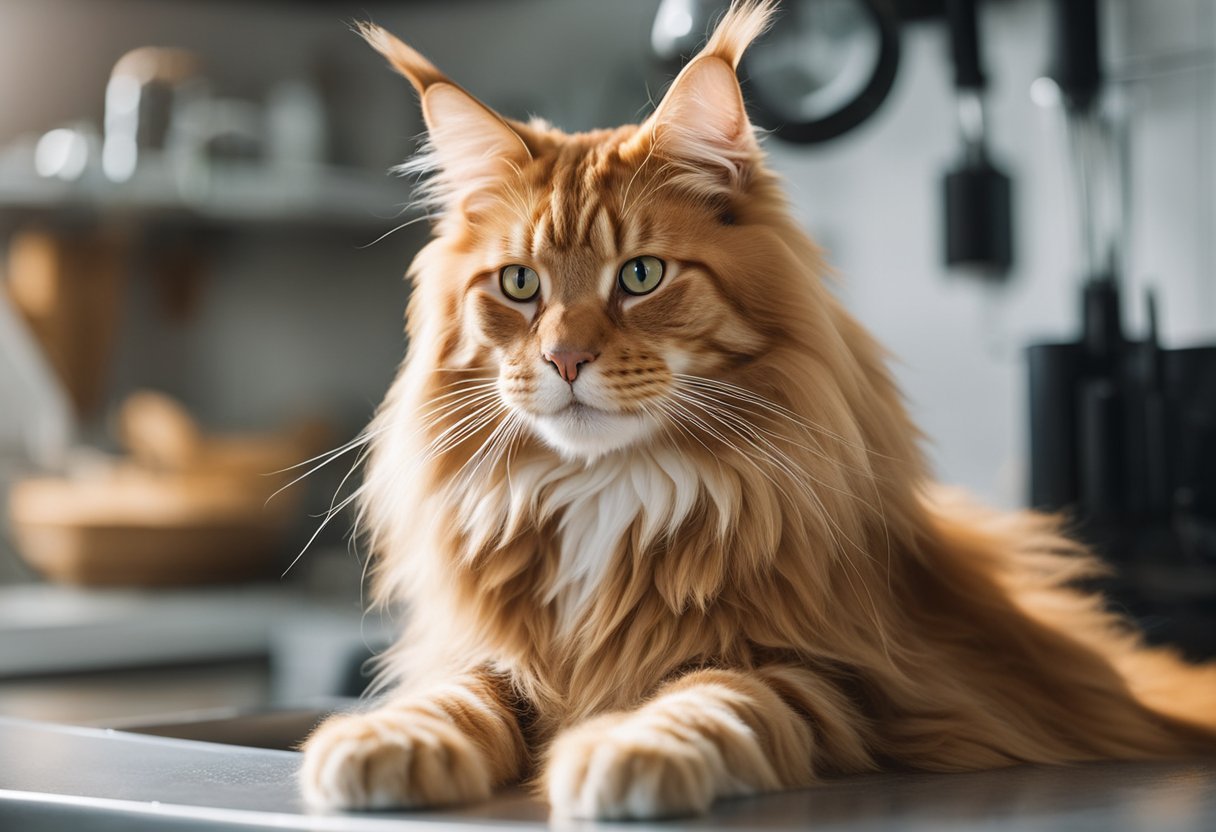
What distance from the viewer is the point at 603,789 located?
0.77m

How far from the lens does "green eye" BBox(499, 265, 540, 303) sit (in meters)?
1.15

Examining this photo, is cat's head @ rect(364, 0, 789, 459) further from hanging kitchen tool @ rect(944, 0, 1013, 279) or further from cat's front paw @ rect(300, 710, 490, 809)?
hanging kitchen tool @ rect(944, 0, 1013, 279)

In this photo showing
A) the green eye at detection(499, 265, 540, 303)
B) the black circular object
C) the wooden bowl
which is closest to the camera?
the green eye at detection(499, 265, 540, 303)

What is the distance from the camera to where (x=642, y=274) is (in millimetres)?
1109

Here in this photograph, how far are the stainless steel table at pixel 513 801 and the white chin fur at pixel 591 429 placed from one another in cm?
32

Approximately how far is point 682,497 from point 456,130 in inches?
17.8

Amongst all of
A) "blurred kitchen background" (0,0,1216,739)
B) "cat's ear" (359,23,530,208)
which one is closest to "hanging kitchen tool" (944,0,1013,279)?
"blurred kitchen background" (0,0,1216,739)

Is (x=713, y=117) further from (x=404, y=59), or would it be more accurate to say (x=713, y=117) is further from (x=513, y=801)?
(x=513, y=801)

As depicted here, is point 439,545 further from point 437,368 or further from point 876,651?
point 876,651

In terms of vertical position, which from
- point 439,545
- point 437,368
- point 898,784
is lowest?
point 898,784

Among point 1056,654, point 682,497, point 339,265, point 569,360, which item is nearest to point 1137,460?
point 1056,654

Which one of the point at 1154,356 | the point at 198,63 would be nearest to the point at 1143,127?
the point at 1154,356

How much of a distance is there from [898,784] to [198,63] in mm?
3064

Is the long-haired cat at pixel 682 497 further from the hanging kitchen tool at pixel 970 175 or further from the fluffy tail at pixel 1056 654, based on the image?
the hanging kitchen tool at pixel 970 175
